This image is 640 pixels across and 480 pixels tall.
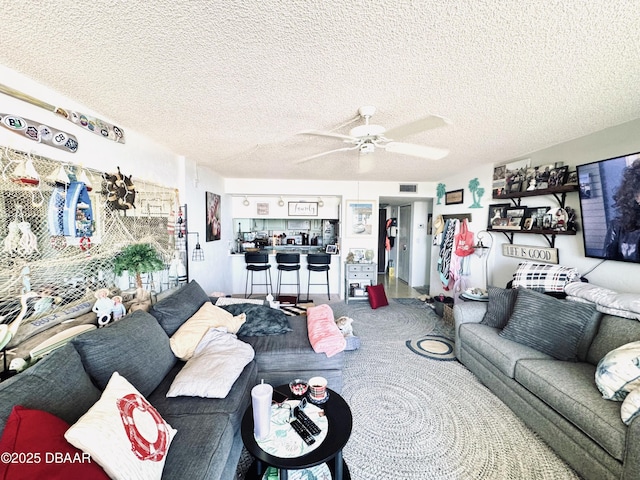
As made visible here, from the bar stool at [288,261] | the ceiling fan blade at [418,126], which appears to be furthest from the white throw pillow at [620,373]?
the bar stool at [288,261]

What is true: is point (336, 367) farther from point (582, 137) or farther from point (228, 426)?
point (582, 137)

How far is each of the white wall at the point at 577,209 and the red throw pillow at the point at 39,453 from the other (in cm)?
352

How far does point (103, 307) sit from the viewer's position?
1.78 meters

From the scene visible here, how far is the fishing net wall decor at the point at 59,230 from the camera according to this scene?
1.37m

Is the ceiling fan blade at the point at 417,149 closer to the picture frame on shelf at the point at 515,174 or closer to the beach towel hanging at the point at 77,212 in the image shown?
the picture frame on shelf at the point at 515,174

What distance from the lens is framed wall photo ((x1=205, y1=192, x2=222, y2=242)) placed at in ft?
12.6

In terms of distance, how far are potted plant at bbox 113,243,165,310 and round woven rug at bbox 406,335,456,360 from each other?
280cm

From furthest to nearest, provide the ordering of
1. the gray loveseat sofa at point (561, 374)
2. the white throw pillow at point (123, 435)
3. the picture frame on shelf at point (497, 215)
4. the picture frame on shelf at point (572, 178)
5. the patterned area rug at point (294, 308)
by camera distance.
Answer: the patterned area rug at point (294, 308)
the picture frame on shelf at point (497, 215)
the picture frame on shelf at point (572, 178)
the gray loveseat sofa at point (561, 374)
the white throw pillow at point (123, 435)

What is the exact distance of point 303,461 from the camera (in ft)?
3.57

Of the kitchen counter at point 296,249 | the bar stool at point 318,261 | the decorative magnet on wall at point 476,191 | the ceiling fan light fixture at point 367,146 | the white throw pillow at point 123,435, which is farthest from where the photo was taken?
the kitchen counter at point 296,249

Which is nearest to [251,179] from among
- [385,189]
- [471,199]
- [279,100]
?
[385,189]

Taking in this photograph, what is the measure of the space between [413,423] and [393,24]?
2409 mm

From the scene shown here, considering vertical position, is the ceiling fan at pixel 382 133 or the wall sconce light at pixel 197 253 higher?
the ceiling fan at pixel 382 133

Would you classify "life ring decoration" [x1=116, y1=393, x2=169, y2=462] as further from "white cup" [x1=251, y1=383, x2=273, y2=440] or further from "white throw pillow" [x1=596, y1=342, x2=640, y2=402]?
"white throw pillow" [x1=596, y1=342, x2=640, y2=402]
